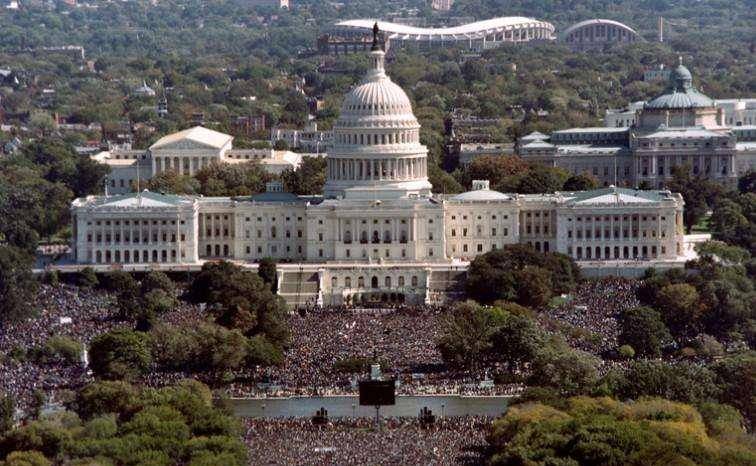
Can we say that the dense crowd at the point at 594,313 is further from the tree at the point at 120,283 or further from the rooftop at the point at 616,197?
the tree at the point at 120,283

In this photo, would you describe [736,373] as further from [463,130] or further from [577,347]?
[463,130]

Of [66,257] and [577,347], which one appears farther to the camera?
[66,257]

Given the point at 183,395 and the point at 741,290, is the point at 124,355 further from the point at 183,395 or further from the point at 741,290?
the point at 741,290

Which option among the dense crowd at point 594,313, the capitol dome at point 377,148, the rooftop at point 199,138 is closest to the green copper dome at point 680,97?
the rooftop at point 199,138

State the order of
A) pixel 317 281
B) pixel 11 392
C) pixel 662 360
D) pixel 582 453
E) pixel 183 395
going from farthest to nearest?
pixel 317 281
pixel 662 360
pixel 11 392
pixel 183 395
pixel 582 453

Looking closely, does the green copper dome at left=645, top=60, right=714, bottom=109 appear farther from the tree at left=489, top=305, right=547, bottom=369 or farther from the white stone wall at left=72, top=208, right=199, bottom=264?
the tree at left=489, top=305, right=547, bottom=369

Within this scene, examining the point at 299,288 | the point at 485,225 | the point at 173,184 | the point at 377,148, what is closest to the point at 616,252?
the point at 485,225

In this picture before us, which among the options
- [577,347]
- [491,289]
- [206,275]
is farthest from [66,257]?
[577,347]

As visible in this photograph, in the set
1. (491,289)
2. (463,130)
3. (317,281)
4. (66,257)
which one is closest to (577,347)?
(491,289)

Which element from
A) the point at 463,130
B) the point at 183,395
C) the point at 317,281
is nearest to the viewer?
the point at 183,395
